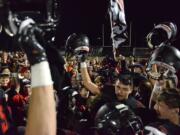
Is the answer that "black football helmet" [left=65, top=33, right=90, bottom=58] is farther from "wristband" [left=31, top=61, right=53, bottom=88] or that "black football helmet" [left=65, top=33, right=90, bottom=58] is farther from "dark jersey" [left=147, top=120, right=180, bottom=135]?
"wristband" [left=31, top=61, right=53, bottom=88]

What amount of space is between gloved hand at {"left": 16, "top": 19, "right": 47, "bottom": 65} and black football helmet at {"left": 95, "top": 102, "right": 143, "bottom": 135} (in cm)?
156

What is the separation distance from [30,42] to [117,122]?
5.39ft

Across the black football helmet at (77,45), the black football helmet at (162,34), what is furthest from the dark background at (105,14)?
the black football helmet at (77,45)

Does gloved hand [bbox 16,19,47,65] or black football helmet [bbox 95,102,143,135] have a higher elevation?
gloved hand [bbox 16,19,47,65]

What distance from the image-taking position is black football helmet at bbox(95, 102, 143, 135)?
3441 millimetres

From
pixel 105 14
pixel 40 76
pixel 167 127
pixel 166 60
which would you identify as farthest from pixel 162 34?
pixel 105 14

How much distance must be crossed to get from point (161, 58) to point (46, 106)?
280cm

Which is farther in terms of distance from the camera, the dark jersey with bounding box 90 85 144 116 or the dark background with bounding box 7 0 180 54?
the dark background with bounding box 7 0 180 54

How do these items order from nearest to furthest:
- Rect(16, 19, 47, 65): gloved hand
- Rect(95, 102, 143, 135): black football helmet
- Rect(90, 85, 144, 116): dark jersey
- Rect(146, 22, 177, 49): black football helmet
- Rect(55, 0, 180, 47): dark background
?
Rect(16, 19, 47, 65): gloved hand < Rect(95, 102, 143, 135): black football helmet < Rect(90, 85, 144, 116): dark jersey < Rect(146, 22, 177, 49): black football helmet < Rect(55, 0, 180, 47): dark background

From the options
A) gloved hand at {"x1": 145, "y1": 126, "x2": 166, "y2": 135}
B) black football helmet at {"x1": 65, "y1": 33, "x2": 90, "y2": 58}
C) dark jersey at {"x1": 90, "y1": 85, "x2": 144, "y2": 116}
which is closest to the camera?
gloved hand at {"x1": 145, "y1": 126, "x2": 166, "y2": 135}

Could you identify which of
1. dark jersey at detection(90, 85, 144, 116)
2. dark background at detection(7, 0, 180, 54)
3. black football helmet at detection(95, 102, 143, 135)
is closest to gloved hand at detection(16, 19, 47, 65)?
black football helmet at detection(95, 102, 143, 135)

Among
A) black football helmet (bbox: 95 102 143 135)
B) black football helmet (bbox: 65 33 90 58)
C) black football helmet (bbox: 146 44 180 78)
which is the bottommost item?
black football helmet (bbox: 95 102 143 135)

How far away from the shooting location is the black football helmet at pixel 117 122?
344cm

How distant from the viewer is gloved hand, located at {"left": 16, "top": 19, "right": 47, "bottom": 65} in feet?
6.51
